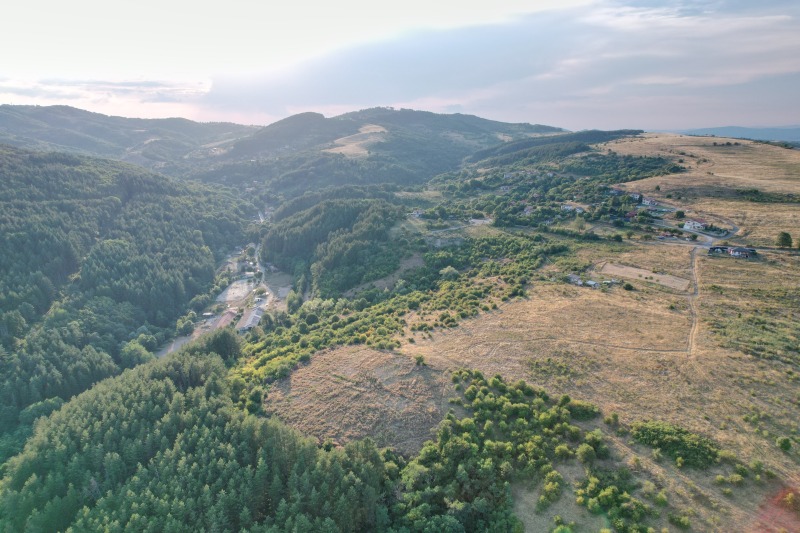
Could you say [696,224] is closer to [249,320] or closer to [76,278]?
[249,320]

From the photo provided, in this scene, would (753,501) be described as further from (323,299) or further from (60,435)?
(323,299)

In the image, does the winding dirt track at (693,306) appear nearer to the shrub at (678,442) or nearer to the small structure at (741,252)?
Result: the small structure at (741,252)

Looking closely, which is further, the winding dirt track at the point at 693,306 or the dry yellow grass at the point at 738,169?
the dry yellow grass at the point at 738,169

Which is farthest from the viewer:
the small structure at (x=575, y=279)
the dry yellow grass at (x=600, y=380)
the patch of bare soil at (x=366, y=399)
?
the small structure at (x=575, y=279)

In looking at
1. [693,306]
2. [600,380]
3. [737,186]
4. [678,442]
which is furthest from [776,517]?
[737,186]

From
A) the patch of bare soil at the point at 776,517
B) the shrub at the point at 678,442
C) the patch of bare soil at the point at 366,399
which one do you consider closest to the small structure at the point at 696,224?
the shrub at the point at 678,442

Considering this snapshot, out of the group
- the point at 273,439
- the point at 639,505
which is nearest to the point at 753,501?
the point at 639,505
